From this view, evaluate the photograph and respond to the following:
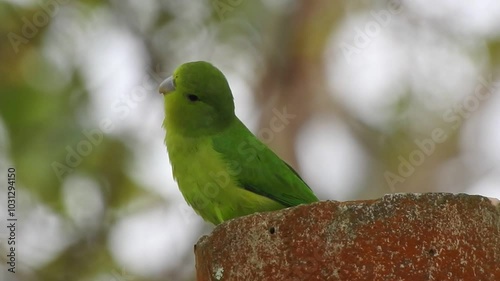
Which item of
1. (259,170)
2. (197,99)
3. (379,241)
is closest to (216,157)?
(259,170)

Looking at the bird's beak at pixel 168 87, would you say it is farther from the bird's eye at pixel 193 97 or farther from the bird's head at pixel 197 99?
Result: the bird's eye at pixel 193 97

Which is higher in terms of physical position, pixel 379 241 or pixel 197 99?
pixel 197 99

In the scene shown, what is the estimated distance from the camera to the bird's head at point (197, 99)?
520cm

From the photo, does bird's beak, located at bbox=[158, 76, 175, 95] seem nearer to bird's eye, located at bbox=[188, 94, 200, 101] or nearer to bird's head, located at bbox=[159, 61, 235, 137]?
bird's head, located at bbox=[159, 61, 235, 137]

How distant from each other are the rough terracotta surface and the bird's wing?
1.53 meters

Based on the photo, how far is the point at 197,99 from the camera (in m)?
5.27

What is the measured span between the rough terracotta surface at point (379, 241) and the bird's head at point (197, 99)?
198 cm

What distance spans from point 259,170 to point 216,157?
0.27 metres

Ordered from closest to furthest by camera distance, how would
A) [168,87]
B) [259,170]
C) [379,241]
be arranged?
1. [379,241]
2. [259,170]
3. [168,87]

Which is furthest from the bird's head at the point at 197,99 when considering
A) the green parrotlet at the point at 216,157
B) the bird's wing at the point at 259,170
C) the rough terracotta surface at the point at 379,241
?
the rough terracotta surface at the point at 379,241

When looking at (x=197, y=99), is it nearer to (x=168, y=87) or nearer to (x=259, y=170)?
(x=168, y=87)

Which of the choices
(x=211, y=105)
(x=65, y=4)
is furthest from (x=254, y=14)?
(x=211, y=105)

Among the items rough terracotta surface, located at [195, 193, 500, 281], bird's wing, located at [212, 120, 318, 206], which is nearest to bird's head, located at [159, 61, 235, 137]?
bird's wing, located at [212, 120, 318, 206]

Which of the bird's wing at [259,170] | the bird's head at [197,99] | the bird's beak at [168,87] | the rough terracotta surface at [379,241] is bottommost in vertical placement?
the rough terracotta surface at [379,241]
